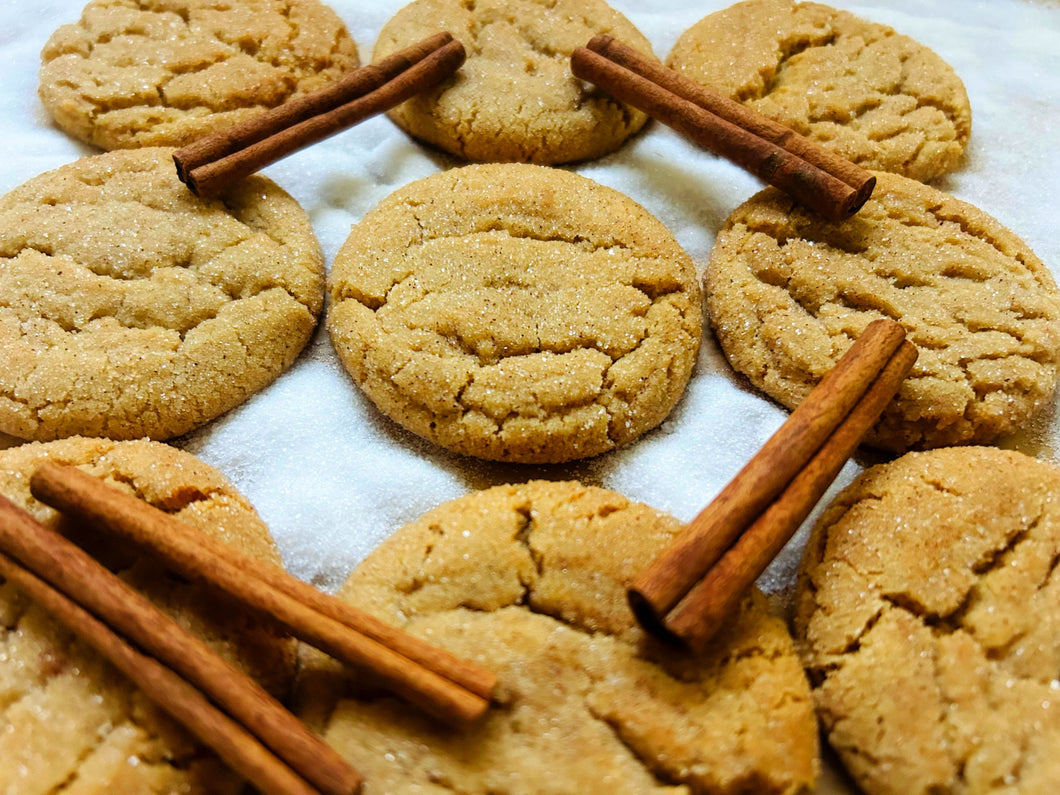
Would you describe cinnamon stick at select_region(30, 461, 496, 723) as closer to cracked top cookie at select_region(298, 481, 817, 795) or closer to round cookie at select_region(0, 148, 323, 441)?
cracked top cookie at select_region(298, 481, 817, 795)

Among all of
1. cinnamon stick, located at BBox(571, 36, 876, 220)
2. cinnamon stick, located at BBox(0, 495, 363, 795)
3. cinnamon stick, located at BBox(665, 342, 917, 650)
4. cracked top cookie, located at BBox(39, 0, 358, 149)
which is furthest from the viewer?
cracked top cookie, located at BBox(39, 0, 358, 149)

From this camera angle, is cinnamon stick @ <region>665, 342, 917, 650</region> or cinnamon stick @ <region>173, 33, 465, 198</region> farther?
cinnamon stick @ <region>173, 33, 465, 198</region>

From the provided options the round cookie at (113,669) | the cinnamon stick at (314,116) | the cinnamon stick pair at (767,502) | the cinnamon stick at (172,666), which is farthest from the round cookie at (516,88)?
the cinnamon stick at (172,666)

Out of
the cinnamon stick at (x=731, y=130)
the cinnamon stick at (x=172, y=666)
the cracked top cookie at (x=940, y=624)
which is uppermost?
the cinnamon stick at (x=731, y=130)

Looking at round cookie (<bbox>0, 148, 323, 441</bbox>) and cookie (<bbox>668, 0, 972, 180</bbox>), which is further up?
cookie (<bbox>668, 0, 972, 180</bbox>)

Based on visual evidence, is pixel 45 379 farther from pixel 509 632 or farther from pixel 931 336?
pixel 931 336

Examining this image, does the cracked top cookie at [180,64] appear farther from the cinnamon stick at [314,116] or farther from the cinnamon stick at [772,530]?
the cinnamon stick at [772,530]

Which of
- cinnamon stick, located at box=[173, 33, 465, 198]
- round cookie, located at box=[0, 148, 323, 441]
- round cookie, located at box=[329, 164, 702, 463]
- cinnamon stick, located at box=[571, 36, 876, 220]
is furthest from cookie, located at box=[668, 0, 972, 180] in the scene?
round cookie, located at box=[0, 148, 323, 441]
